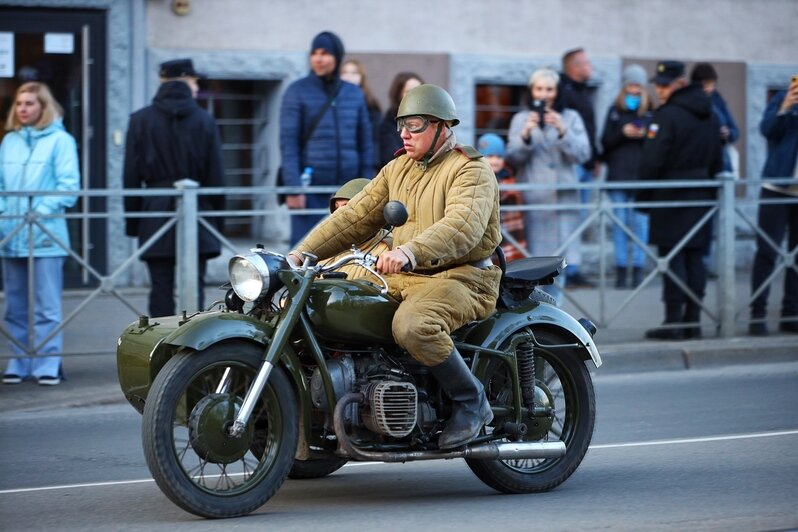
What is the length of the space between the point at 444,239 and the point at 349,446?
959 millimetres

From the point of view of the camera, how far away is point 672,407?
9914mm

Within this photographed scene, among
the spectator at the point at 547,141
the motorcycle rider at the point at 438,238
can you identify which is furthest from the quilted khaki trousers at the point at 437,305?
the spectator at the point at 547,141

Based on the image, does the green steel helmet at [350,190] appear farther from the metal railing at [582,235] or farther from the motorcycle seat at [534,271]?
the metal railing at [582,235]

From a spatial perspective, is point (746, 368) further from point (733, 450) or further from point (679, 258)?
point (733, 450)

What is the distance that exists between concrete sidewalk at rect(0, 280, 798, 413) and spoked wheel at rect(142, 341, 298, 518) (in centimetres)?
398

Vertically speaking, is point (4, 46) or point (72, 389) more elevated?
point (4, 46)

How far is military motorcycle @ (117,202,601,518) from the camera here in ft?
20.2

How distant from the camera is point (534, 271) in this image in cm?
706

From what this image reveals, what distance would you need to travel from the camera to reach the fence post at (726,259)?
484 inches

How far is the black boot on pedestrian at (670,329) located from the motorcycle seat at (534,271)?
5567mm

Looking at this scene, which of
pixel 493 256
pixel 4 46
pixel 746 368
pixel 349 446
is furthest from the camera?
pixel 4 46

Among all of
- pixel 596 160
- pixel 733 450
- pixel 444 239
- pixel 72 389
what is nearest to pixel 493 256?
pixel 444 239

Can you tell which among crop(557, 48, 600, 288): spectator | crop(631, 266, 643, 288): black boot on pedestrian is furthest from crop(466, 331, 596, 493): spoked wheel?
crop(557, 48, 600, 288): spectator

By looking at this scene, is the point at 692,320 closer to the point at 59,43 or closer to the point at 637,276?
the point at 637,276
